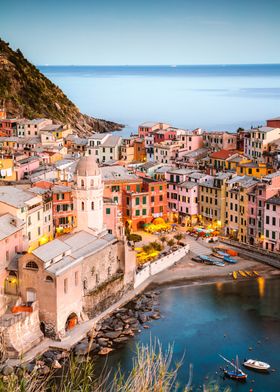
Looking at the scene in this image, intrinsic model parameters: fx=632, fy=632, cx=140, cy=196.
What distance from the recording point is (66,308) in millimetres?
35656

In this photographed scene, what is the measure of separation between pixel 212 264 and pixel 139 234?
8277 mm

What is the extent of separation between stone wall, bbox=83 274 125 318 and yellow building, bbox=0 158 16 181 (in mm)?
18455

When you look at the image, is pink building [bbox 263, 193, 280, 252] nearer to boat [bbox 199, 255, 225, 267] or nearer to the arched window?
boat [bbox 199, 255, 225, 267]

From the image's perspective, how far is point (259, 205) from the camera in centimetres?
5088

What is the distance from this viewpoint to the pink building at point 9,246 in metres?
36.4

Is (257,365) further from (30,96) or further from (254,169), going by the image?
(30,96)

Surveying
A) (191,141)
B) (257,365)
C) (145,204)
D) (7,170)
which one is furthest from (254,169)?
(257,365)

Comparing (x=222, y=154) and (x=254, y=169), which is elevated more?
(x=222, y=154)

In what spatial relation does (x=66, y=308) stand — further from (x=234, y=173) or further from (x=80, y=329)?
(x=234, y=173)

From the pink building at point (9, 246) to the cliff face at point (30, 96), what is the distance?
6411cm

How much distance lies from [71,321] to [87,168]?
11.0 metres

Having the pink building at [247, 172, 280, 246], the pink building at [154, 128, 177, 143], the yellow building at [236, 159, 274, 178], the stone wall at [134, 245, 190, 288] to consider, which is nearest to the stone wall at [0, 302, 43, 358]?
the stone wall at [134, 245, 190, 288]

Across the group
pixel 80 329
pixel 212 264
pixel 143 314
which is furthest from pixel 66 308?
pixel 212 264

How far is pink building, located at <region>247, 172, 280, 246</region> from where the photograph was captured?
5034cm
